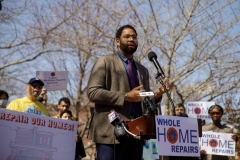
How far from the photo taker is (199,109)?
11.6m

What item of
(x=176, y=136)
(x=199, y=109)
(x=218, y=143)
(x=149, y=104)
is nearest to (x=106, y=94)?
(x=149, y=104)

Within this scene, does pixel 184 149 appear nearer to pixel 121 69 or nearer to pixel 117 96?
pixel 117 96

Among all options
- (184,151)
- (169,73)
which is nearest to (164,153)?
(184,151)

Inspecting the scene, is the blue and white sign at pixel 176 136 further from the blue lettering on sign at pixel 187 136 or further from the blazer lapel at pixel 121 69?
the blazer lapel at pixel 121 69

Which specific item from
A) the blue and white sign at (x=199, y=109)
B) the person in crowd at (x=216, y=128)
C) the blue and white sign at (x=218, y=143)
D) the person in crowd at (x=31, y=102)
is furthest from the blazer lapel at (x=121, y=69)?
the blue and white sign at (x=199, y=109)

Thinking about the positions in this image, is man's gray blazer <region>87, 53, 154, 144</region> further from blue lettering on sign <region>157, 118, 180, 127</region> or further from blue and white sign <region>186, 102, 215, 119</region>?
blue and white sign <region>186, 102, 215, 119</region>

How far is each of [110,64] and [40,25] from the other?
14.5 m

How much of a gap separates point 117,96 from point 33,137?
1524 millimetres

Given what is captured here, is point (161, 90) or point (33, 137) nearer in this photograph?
point (161, 90)

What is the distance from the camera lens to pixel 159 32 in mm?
14664

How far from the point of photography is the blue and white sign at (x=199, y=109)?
1152cm

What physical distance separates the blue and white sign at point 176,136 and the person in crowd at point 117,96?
0.23 meters

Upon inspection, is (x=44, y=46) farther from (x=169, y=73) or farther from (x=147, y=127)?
(x=147, y=127)

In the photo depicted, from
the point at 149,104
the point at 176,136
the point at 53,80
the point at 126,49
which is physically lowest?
the point at 176,136
